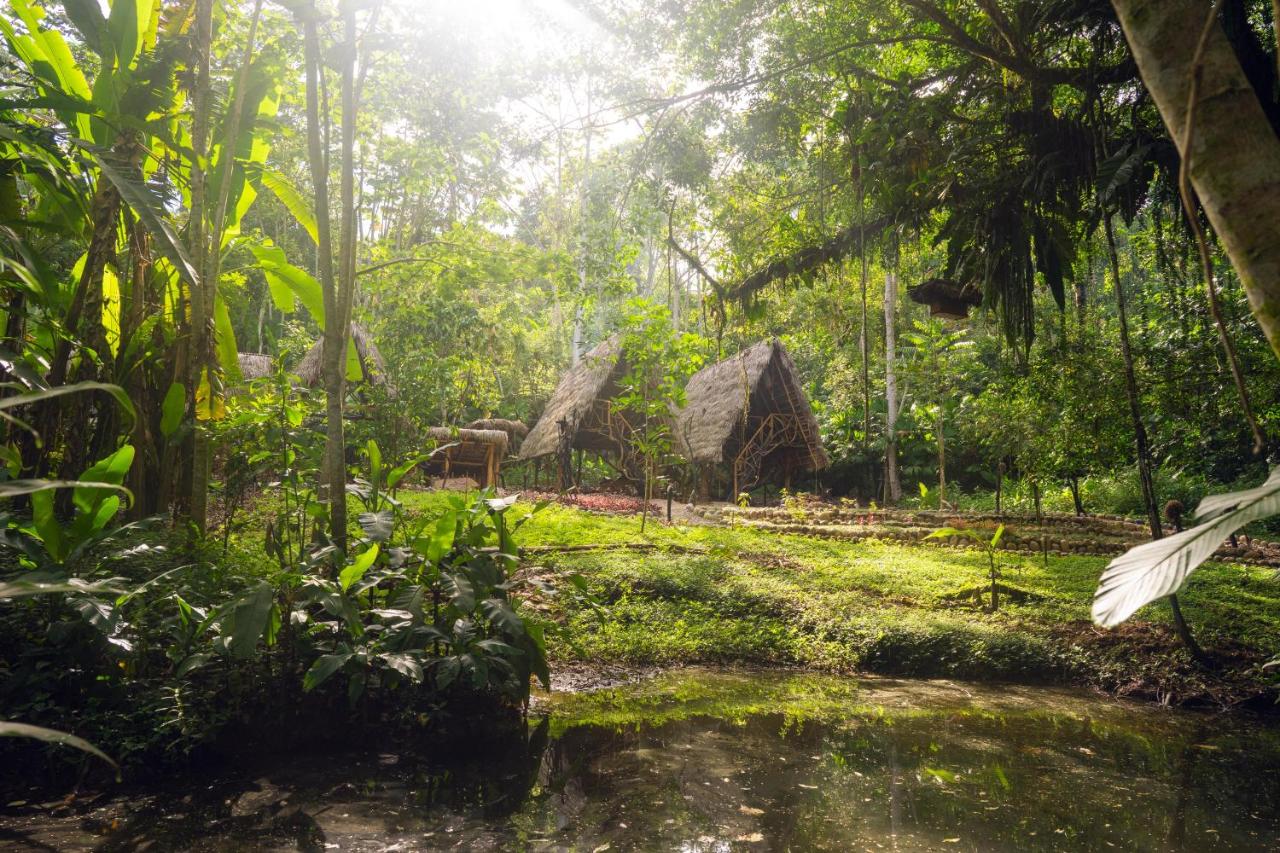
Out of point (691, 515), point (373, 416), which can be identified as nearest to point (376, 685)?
point (373, 416)

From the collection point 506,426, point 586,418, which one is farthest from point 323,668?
point 506,426

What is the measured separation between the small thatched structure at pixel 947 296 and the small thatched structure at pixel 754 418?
31.2 ft

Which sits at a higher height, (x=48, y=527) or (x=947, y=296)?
(x=947, y=296)

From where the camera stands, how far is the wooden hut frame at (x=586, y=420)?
15.7m

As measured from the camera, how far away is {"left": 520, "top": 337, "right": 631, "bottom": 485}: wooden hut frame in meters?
15.7

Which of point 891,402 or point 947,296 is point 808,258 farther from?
point 891,402

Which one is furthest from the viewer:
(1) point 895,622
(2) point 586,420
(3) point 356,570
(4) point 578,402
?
(2) point 586,420

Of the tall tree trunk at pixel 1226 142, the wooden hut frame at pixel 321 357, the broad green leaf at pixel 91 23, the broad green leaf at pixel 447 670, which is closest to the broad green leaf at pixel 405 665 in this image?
the broad green leaf at pixel 447 670

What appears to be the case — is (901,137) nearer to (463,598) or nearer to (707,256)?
(707,256)

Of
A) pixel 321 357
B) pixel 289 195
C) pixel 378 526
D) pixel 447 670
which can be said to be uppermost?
pixel 289 195

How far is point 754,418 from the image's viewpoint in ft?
56.5

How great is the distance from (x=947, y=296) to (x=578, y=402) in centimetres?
1060

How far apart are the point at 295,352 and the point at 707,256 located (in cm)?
1093

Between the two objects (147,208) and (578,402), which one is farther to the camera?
(578,402)
